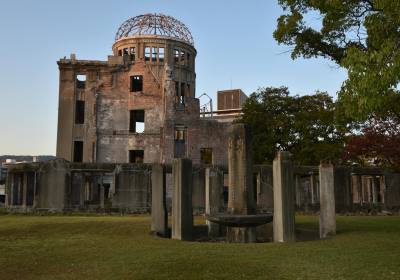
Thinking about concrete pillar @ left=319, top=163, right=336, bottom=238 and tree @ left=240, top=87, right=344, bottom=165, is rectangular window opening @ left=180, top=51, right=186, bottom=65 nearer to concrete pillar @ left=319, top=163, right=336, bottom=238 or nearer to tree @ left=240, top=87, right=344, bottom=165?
tree @ left=240, top=87, right=344, bottom=165

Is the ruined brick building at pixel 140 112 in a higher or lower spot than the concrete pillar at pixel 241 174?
higher

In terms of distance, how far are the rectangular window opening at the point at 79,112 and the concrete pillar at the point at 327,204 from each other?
26.6 meters

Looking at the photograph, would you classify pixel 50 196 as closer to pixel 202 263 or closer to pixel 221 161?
pixel 221 161

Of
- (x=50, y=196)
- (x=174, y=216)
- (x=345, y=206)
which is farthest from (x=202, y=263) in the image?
(x=345, y=206)

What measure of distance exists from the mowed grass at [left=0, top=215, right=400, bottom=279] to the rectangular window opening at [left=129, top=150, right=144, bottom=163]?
23670 millimetres

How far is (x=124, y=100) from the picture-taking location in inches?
1452

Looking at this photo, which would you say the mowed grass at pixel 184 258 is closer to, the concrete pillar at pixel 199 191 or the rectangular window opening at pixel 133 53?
the concrete pillar at pixel 199 191

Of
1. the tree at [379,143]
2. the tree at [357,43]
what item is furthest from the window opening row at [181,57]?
the tree at [357,43]

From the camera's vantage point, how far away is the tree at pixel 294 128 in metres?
31.7

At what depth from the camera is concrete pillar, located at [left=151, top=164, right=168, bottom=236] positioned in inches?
537

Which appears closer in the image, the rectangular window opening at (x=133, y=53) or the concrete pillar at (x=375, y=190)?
the concrete pillar at (x=375, y=190)

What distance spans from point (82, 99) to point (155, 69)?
6.22 m

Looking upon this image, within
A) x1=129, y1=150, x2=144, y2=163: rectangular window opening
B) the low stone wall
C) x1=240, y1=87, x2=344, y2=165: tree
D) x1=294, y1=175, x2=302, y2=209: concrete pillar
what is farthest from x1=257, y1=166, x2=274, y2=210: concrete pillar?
x1=129, y1=150, x2=144, y2=163: rectangular window opening

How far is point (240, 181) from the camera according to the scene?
13.1 meters
